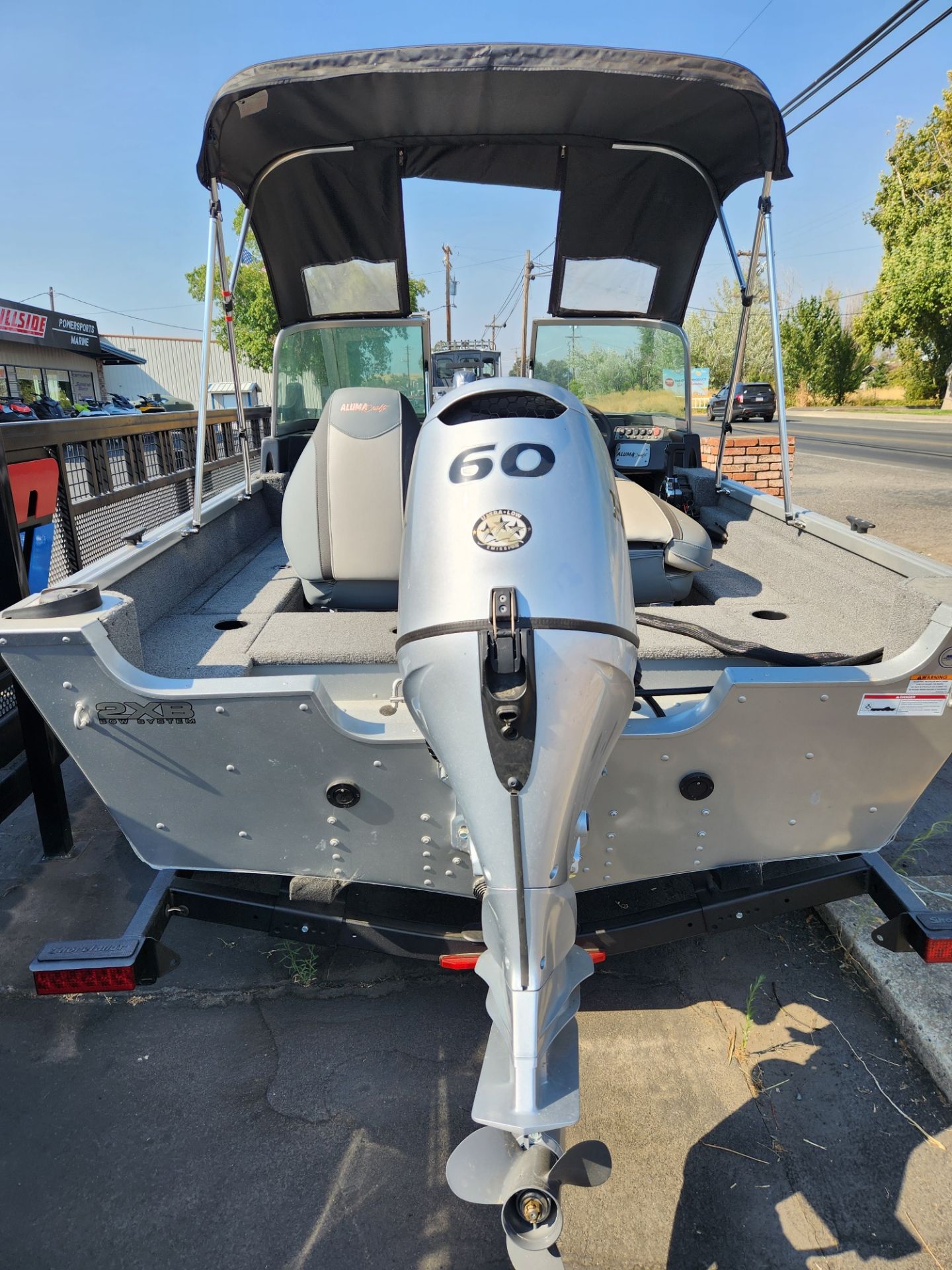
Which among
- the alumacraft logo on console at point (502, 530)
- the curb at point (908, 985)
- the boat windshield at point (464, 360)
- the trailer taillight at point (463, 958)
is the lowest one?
the curb at point (908, 985)

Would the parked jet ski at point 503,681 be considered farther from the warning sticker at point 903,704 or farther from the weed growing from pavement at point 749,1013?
the weed growing from pavement at point 749,1013

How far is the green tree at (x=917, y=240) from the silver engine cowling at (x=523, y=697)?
41799 mm

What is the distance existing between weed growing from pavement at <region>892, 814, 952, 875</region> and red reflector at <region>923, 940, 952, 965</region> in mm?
1197

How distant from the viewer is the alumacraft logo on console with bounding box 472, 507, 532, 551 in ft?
5.16

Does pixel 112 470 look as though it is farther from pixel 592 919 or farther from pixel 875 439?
pixel 875 439

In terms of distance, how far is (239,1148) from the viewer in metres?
2.12

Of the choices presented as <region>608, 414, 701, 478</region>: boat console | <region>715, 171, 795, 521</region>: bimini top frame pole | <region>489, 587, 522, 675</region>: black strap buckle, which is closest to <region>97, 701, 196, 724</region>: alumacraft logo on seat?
<region>489, 587, 522, 675</region>: black strap buckle

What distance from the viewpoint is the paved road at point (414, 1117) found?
1.88 meters

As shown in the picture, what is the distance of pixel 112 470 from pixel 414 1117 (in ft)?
20.3

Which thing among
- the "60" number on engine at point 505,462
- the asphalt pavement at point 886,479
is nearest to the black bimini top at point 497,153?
the "60" number on engine at point 505,462

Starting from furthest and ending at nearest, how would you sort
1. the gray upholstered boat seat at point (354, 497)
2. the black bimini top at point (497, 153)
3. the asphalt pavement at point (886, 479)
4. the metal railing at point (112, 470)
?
the asphalt pavement at point (886, 479), the metal railing at point (112, 470), the black bimini top at point (497, 153), the gray upholstered boat seat at point (354, 497)

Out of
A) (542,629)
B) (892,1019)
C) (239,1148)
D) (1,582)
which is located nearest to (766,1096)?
(892,1019)

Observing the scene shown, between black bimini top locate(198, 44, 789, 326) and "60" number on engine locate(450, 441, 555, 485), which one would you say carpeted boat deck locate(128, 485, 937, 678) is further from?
black bimini top locate(198, 44, 789, 326)

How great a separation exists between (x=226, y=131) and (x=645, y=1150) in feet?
14.0
